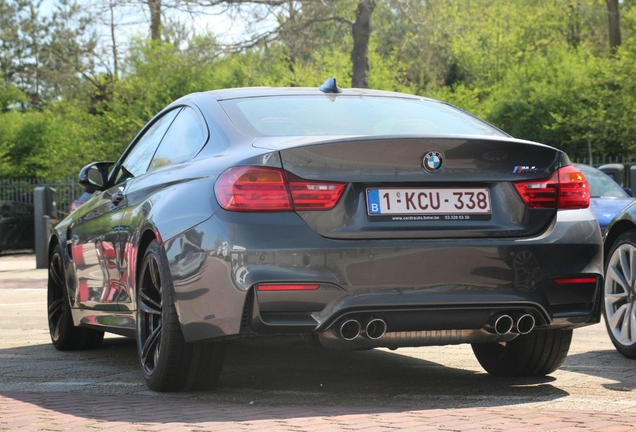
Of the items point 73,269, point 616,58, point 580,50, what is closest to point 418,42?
point 616,58

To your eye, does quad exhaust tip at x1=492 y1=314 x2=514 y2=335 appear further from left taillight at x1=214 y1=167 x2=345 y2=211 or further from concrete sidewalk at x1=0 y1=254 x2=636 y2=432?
left taillight at x1=214 y1=167 x2=345 y2=211

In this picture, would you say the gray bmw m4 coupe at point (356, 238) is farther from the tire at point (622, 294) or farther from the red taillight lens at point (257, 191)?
the tire at point (622, 294)

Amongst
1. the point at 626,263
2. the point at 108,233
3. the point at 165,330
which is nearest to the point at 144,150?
the point at 108,233

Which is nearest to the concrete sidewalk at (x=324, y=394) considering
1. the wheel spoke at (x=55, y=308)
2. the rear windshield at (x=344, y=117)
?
the wheel spoke at (x=55, y=308)

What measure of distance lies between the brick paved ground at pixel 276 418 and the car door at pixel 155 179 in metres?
0.99

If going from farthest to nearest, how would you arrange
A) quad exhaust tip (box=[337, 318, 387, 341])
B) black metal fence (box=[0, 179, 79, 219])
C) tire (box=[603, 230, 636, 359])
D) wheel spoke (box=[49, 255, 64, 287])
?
black metal fence (box=[0, 179, 79, 219]), wheel spoke (box=[49, 255, 64, 287]), tire (box=[603, 230, 636, 359]), quad exhaust tip (box=[337, 318, 387, 341])

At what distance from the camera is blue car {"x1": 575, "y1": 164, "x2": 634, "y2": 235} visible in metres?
14.2

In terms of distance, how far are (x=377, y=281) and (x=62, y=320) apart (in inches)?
143

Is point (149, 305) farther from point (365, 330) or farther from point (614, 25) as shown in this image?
point (614, 25)

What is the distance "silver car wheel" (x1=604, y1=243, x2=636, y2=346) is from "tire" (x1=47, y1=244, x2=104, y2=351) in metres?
3.58

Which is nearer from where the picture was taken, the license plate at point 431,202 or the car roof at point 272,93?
the license plate at point 431,202

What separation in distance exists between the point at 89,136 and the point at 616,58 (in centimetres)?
1730

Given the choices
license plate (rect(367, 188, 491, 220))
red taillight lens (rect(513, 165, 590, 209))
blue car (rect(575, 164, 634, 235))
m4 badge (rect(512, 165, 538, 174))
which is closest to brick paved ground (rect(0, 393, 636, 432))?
license plate (rect(367, 188, 491, 220))

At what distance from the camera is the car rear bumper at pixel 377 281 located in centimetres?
450
